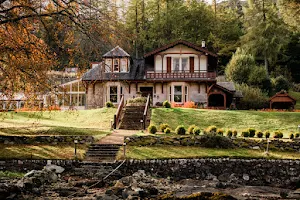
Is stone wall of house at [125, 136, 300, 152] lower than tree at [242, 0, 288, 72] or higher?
lower

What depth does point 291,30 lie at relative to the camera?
166ft

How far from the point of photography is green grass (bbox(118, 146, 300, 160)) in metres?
16.6

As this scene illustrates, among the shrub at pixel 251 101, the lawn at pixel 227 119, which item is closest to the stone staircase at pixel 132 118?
the lawn at pixel 227 119

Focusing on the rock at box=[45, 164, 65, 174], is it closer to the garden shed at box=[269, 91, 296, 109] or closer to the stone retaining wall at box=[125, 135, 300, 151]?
the stone retaining wall at box=[125, 135, 300, 151]

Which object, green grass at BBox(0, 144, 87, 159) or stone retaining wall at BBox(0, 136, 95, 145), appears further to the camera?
stone retaining wall at BBox(0, 136, 95, 145)

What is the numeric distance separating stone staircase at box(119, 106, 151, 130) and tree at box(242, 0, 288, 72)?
83.7 ft

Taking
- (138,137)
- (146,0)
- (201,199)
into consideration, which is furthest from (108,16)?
(146,0)

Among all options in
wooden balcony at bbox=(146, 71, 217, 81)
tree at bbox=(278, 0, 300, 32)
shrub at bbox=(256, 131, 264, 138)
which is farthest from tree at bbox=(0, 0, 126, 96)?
tree at bbox=(278, 0, 300, 32)

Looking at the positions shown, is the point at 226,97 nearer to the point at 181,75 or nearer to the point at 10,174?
the point at 181,75

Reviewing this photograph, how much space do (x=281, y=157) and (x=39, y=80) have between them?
11.6m

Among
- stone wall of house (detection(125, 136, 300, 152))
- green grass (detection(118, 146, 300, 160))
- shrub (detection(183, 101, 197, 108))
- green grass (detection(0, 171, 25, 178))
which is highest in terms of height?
shrub (detection(183, 101, 197, 108))

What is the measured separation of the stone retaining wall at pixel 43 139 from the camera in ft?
59.7

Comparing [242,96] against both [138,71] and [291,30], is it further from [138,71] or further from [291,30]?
[291,30]

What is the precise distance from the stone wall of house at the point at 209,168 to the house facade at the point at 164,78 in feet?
59.2
